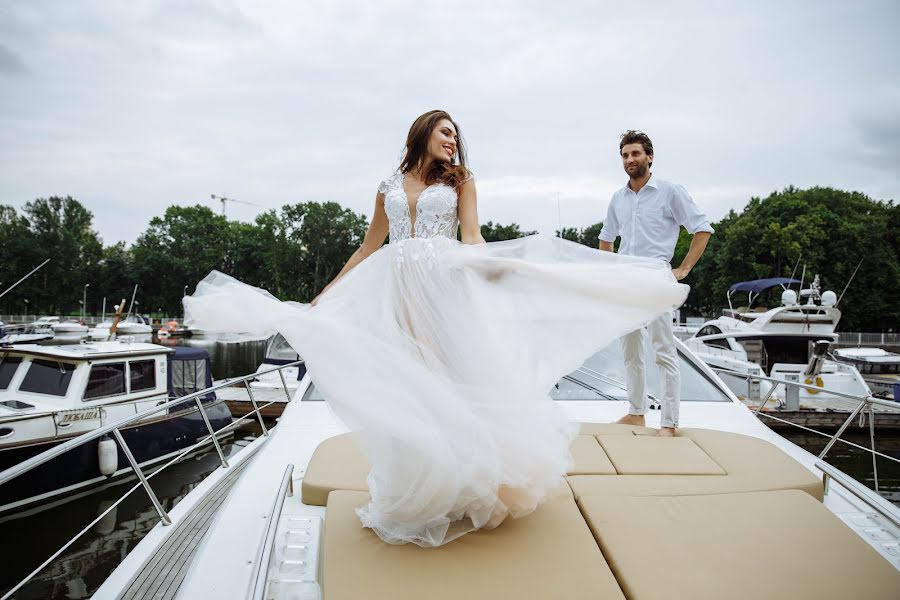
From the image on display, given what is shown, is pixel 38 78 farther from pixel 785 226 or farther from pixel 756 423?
pixel 785 226

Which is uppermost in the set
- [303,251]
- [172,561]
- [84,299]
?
[303,251]

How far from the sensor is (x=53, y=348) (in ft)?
32.4

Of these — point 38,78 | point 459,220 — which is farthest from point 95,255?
point 459,220

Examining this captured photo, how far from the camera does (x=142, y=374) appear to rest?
10.7 meters

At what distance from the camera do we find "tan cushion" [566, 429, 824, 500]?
2.54m

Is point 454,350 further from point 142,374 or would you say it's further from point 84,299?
point 84,299

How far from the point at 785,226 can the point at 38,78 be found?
172ft

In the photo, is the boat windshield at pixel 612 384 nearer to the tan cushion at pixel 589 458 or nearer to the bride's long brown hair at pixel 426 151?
the tan cushion at pixel 589 458

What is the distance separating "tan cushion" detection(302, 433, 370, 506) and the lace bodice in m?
1.19

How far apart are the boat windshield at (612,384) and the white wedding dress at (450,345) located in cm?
250

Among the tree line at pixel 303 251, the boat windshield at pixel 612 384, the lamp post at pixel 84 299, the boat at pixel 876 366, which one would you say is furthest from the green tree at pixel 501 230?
the boat windshield at pixel 612 384

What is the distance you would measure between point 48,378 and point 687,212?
35.4 ft

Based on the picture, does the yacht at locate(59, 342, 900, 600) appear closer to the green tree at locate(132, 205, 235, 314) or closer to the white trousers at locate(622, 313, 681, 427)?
the white trousers at locate(622, 313, 681, 427)

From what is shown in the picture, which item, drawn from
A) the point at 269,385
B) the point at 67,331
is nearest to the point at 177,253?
the point at 67,331
